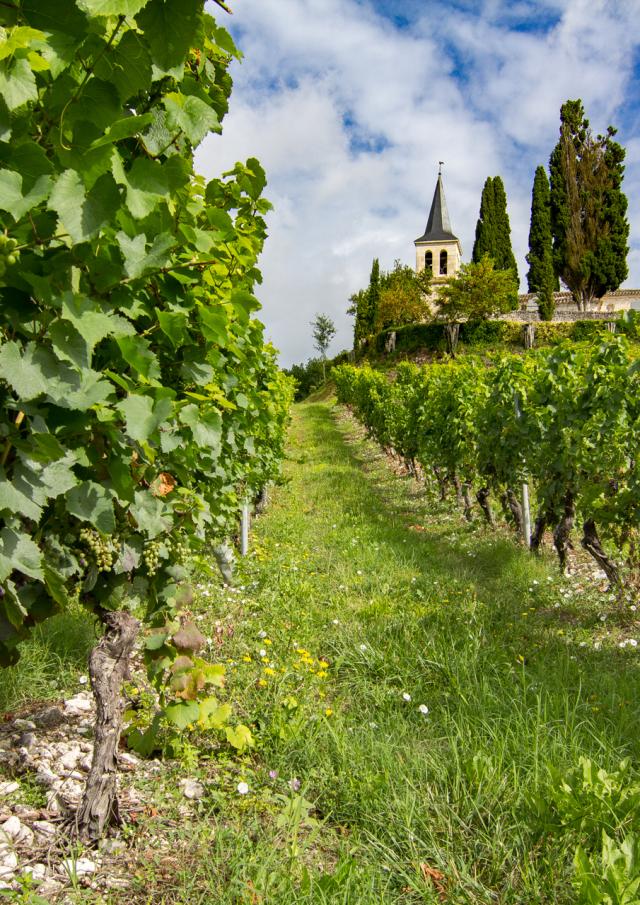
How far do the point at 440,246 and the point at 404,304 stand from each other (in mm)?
21412

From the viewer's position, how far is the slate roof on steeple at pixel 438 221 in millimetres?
55572

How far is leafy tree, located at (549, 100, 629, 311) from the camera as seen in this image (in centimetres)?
3725

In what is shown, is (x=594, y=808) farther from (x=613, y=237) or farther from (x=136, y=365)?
(x=613, y=237)

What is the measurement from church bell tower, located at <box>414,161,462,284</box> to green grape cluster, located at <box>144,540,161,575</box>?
55.4 m

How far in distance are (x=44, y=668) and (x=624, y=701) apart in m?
2.91

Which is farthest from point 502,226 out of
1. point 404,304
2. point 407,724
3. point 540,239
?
point 407,724

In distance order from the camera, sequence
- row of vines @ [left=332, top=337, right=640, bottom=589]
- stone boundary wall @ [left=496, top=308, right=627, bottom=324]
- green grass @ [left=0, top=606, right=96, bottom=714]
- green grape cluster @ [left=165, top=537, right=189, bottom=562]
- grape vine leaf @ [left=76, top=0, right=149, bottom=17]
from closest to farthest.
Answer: grape vine leaf @ [left=76, top=0, right=149, bottom=17], green grape cluster @ [left=165, top=537, right=189, bottom=562], green grass @ [left=0, top=606, right=96, bottom=714], row of vines @ [left=332, top=337, right=640, bottom=589], stone boundary wall @ [left=496, top=308, right=627, bottom=324]

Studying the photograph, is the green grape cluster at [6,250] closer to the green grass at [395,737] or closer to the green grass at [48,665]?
the green grass at [395,737]

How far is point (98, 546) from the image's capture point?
164 centimetres

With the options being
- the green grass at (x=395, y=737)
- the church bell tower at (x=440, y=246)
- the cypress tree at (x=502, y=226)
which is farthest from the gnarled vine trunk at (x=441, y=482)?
the church bell tower at (x=440, y=246)

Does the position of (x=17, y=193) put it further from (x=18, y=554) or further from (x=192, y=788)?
(x=192, y=788)

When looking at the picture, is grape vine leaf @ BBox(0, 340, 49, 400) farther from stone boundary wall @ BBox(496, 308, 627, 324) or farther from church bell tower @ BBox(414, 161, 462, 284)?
church bell tower @ BBox(414, 161, 462, 284)

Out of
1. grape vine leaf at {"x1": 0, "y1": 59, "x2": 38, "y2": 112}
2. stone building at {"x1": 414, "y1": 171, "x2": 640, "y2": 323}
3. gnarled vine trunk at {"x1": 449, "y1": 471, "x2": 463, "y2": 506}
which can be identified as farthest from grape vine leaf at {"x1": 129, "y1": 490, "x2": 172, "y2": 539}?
stone building at {"x1": 414, "y1": 171, "x2": 640, "y2": 323}

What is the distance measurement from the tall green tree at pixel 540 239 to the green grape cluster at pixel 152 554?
1511 inches
